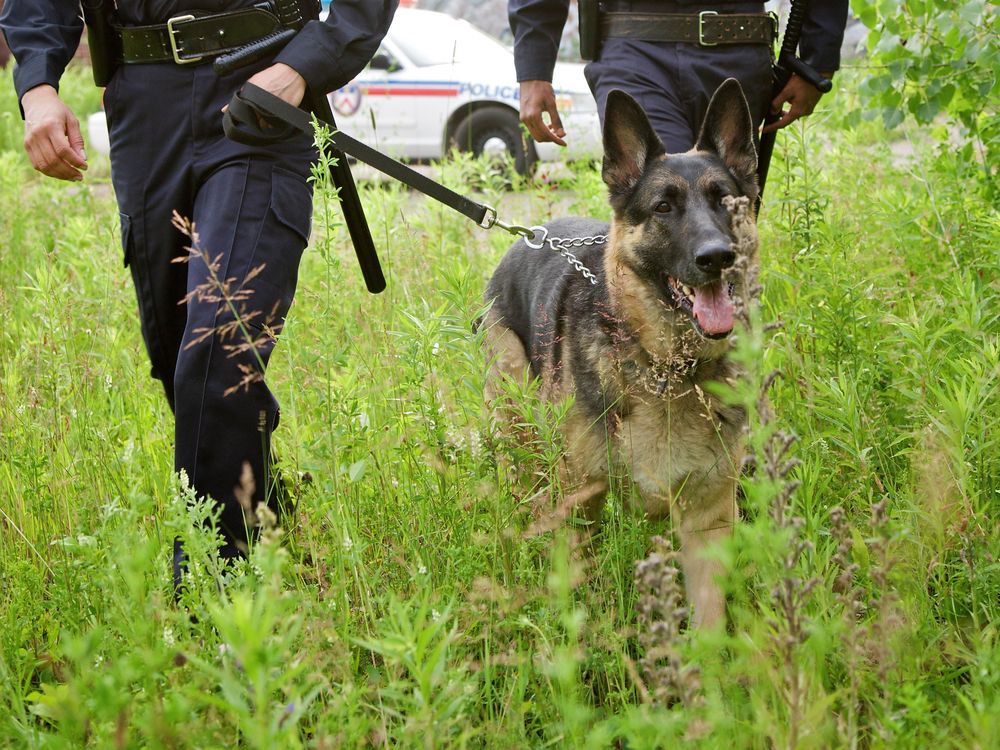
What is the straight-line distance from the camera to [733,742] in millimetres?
1912

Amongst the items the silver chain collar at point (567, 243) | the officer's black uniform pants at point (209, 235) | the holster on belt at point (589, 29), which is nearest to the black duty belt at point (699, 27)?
the holster on belt at point (589, 29)

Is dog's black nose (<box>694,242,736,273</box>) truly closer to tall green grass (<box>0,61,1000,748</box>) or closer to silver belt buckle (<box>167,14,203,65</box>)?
tall green grass (<box>0,61,1000,748</box>)

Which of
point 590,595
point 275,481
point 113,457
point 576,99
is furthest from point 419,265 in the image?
point 576,99

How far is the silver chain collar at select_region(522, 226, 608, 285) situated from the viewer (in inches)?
146

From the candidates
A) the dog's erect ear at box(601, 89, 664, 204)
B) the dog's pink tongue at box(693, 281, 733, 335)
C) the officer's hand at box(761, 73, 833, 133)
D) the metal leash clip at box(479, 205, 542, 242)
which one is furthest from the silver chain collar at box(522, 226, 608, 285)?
the officer's hand at box(761, 73, 833, 133)

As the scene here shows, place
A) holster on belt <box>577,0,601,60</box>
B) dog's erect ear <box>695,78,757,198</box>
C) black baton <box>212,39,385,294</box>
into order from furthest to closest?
holster on belt <box>577,0,601,60</box> → dog's erect ear <box>695,78,757,198</box> → black baton <box>212,39,385,294</box>

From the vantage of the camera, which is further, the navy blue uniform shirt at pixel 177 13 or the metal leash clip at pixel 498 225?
the metal leash clip at pixel 498 225

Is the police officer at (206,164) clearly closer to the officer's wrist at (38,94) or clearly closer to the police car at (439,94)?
the officer's wrist at (38,94)

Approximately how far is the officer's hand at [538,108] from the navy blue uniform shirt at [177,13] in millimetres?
977

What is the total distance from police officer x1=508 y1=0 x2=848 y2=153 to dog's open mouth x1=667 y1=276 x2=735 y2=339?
30.5 inches

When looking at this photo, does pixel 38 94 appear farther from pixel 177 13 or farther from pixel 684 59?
pixel 684 59

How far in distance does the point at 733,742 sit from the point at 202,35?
244 cm

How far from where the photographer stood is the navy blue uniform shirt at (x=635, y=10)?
3.68 m

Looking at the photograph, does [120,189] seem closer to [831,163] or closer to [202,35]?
[202,35]
